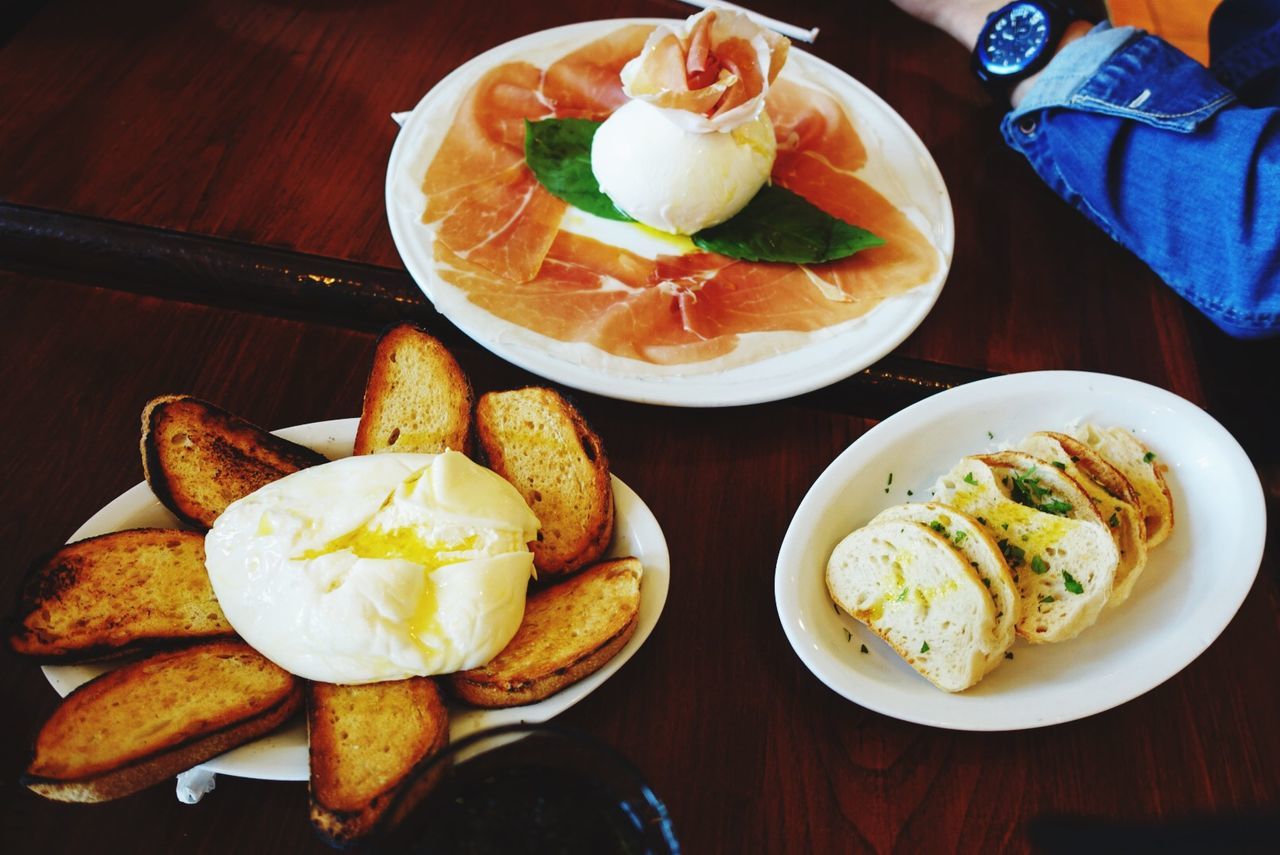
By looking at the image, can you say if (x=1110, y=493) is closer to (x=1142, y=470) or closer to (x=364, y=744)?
(x=1142, y=470)

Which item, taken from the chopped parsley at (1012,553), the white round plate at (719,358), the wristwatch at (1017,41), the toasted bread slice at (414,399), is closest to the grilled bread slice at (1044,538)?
the chopped parsley at (1012,553)

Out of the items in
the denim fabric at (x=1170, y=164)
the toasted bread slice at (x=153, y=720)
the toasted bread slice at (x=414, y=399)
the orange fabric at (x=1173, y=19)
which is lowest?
the toasted bread slice at (x=153, y=720)

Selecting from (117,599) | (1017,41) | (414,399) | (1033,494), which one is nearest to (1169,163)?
(1017,41)

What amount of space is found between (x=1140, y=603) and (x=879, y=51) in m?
1.29

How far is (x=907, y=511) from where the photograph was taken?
3.20ft

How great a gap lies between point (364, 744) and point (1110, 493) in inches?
37.2

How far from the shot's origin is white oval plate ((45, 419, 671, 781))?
0.74 meters

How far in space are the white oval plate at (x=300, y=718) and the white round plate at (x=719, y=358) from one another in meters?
0.26

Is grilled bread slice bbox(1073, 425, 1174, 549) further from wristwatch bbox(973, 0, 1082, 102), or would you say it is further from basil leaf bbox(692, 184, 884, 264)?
wristwatch bbox(973, 0, 1082, 102)

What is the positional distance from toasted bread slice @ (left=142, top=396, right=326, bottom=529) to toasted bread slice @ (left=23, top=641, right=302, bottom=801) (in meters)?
0.18

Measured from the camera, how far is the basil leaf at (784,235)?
133 centimetres

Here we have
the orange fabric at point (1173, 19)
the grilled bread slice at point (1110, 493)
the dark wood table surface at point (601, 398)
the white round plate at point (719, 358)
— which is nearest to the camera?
the dark wood table surface at point (601, 398)

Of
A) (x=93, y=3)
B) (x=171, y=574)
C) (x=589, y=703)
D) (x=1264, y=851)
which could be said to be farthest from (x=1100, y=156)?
(x=93, y=3)

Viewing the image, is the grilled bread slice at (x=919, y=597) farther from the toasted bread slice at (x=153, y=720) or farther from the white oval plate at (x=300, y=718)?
the toasted bread slice at (x=153, y=720)
